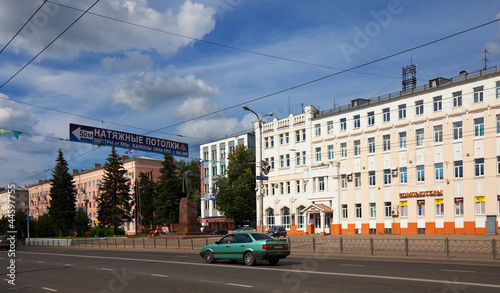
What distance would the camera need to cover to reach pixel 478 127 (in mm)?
45562

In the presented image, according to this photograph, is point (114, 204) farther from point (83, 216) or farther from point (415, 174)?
point (415, 174)

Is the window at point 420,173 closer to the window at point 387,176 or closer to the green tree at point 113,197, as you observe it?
the window at point 387,176

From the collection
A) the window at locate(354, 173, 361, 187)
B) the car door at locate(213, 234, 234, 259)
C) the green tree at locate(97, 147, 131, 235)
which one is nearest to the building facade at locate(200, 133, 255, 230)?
the green tree at locate(97, 147, 131, 235)

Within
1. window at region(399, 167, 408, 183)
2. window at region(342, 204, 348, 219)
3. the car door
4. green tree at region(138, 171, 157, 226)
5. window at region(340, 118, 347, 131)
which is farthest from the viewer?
green tree at region(138, 171, 157, 226)

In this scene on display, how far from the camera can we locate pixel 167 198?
74938mm

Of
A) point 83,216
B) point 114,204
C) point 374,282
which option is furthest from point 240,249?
point 83,216

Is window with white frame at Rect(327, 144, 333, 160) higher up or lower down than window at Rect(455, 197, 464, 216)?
higher up

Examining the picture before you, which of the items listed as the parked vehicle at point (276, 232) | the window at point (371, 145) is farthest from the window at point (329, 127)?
the parked vehicle at point (276, 232)

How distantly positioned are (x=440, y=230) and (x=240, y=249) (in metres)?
33.9

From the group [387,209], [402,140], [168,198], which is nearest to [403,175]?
[402,140]

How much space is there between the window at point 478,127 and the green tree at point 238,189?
115 feet

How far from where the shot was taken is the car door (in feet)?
69.5

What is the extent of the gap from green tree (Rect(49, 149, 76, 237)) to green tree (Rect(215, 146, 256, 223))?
22.9m

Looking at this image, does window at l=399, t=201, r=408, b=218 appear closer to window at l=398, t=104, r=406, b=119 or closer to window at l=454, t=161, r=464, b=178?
window at l=454, t=161, r=464, b=178
